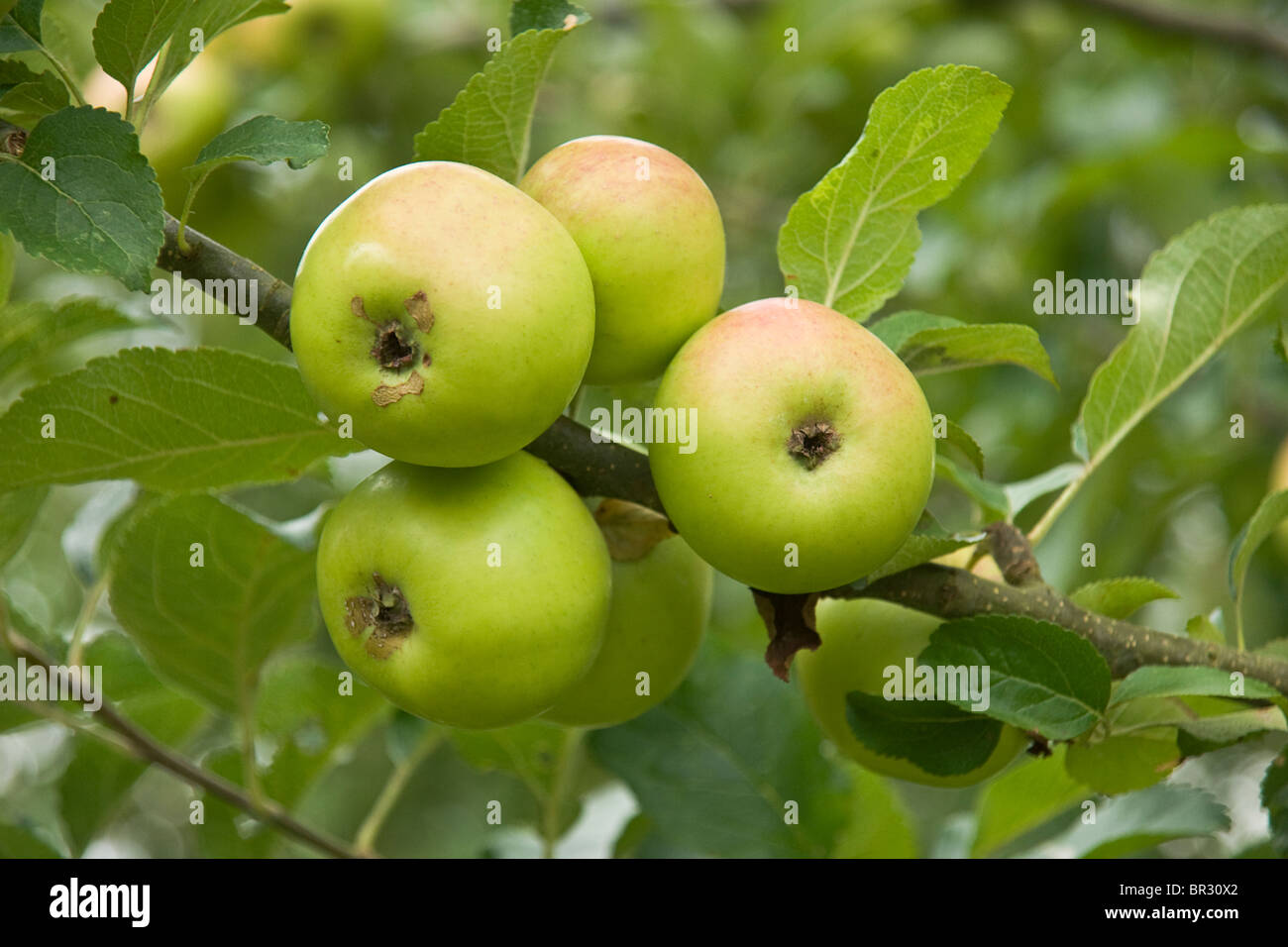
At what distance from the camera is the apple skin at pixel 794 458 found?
1.16m

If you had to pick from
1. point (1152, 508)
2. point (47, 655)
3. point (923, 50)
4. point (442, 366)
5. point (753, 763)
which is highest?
point (923, 50)

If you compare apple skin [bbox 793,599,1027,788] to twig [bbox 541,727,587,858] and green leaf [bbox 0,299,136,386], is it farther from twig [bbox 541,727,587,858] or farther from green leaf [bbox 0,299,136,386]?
green leaf [bbox 0,299,136,386]

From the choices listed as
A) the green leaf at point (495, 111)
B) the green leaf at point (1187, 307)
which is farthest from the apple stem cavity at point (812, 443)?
the green leaf at point (1187, 307)

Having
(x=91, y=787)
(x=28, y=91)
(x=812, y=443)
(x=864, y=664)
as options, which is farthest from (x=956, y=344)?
(x=91, y=787)

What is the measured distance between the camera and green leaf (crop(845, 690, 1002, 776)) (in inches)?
55.3

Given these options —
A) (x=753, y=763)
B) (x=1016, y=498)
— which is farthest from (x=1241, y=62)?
(x=753, y=763)

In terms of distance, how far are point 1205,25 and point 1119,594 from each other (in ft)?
7.35

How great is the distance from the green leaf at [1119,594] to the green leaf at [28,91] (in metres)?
1.28

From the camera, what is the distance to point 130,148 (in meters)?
1.18

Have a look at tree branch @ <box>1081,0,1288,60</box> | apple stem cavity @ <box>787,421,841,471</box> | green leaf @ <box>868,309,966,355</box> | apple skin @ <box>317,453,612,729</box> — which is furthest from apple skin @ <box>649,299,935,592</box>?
tree branch @ <box>1081,0,1288,60</box>

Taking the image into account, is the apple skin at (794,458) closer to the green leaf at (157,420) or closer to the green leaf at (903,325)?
the green leaf at (903,325)

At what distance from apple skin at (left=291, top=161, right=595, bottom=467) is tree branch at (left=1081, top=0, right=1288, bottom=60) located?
263 centimetres

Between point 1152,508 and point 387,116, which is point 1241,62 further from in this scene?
point 387,116
